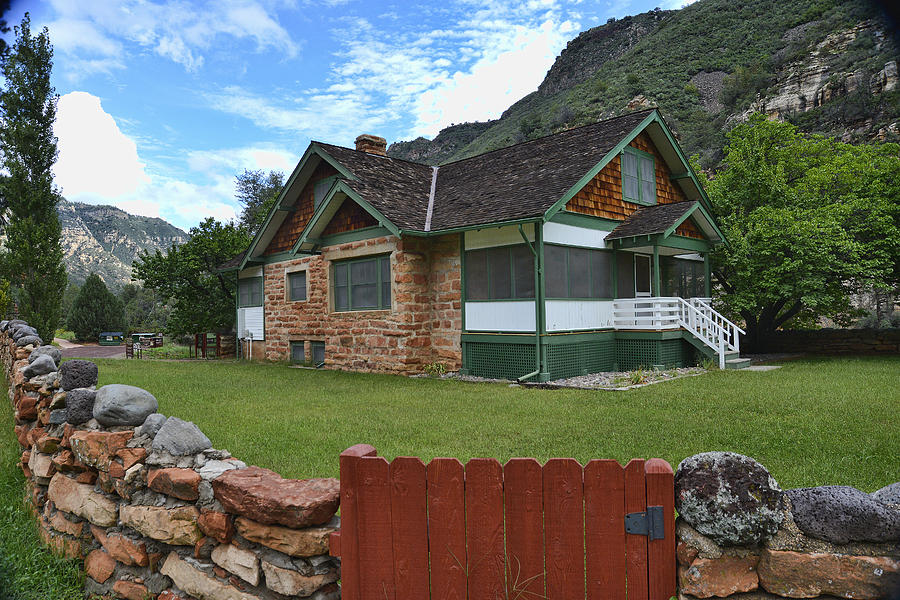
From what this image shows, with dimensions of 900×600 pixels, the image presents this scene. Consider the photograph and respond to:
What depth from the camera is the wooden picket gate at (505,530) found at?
2.32m

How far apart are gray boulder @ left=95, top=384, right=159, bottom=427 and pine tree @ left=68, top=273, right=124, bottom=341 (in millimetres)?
37826

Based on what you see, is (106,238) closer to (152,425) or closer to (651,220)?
(651,220)

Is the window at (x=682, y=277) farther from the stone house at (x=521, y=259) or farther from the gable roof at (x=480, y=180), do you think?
the gable roof at (x=480, y=180)

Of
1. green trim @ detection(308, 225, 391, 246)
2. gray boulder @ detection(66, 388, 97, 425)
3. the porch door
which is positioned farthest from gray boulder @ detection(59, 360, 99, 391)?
the porch door

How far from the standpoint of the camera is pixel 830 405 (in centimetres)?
848

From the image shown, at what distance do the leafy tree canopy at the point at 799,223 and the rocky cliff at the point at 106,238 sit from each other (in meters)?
64.0

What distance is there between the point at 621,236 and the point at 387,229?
229 inches

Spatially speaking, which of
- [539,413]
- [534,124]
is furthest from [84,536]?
[534,124]

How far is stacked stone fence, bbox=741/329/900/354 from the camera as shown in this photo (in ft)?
56.6

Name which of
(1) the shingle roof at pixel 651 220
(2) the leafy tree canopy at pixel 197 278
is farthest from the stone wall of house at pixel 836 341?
(2) the leafy tree canopy at pixel 197 278

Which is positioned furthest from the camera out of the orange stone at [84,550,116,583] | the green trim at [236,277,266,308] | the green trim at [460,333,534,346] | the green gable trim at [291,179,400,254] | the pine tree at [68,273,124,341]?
the pine tree at [68,273,124,341]

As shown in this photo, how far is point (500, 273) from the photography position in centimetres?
1335

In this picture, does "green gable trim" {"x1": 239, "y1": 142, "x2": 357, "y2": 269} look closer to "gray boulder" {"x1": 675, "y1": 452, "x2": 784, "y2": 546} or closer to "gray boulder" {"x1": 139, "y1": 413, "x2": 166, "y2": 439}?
"gray boulder" {"x1": 139, "y1": 413, "x2": 166, "y2": 439}

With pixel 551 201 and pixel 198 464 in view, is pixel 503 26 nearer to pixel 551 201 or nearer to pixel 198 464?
pixel 551 201
